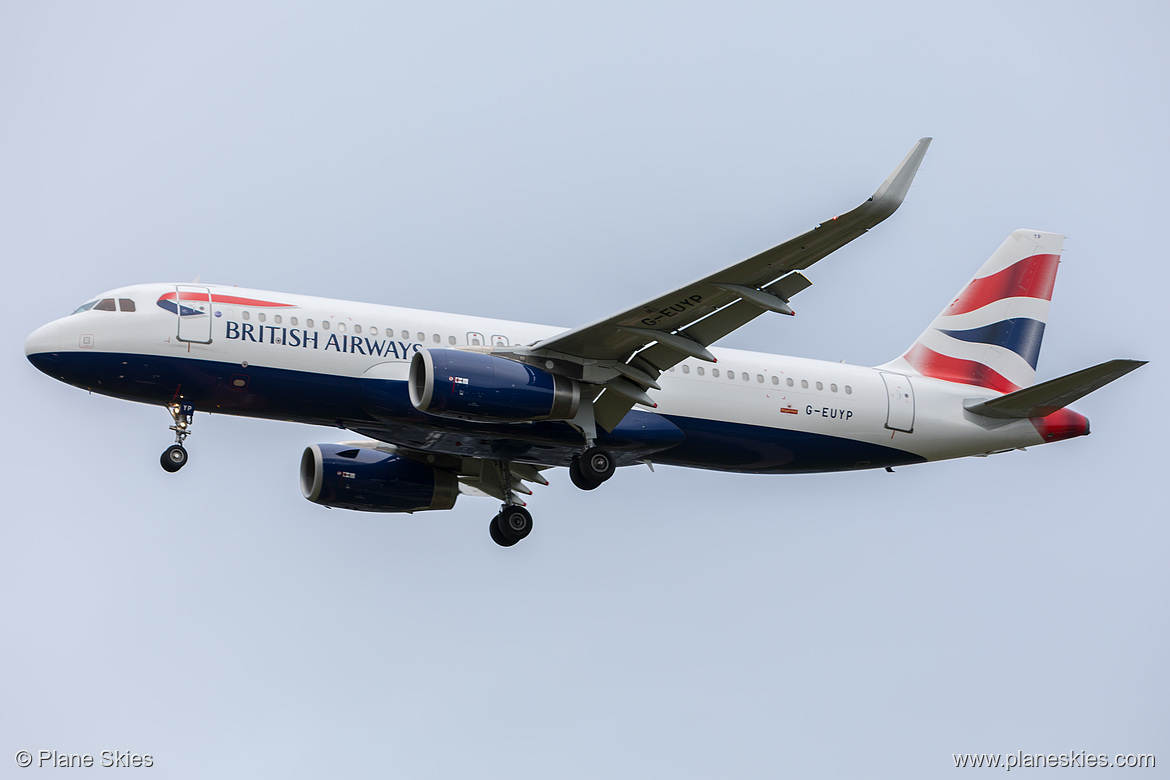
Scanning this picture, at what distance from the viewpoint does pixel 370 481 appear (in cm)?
3161

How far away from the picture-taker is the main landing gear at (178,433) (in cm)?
2639

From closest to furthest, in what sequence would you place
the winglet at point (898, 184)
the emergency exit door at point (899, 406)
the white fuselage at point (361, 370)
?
the winglet at point (898, 184) < the white fuselage at point (361, 370) < the emergency exit door at point (899, 406)

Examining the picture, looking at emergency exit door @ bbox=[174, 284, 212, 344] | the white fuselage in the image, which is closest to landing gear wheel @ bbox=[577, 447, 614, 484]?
the white fuselage

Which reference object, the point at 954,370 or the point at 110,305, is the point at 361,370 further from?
the point at 954,370

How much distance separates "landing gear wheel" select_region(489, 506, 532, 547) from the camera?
3134cm

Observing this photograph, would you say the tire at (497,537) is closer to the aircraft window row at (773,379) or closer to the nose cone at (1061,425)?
the aircraft window row at (773,379)

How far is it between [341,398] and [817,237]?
10.2 meters

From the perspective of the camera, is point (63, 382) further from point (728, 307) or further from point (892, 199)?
point (892, 199)

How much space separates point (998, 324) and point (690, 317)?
11674 mm

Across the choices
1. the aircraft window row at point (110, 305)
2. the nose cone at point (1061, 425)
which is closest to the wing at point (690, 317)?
the aircraft window row at point (110, 305)

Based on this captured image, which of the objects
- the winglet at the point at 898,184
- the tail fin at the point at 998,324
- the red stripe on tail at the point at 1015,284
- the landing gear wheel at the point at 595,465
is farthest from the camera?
the red stripe on tail at the point at 1015,284

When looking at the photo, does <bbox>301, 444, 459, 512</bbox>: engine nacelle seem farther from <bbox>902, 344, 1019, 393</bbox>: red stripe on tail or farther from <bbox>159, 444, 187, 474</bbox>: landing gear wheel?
<bbox>902, 344, 1019, 393</bbox>: red stripe on tail

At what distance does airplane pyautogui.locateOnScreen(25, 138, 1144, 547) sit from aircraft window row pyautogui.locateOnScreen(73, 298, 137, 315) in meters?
0.04

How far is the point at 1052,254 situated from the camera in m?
34.3
